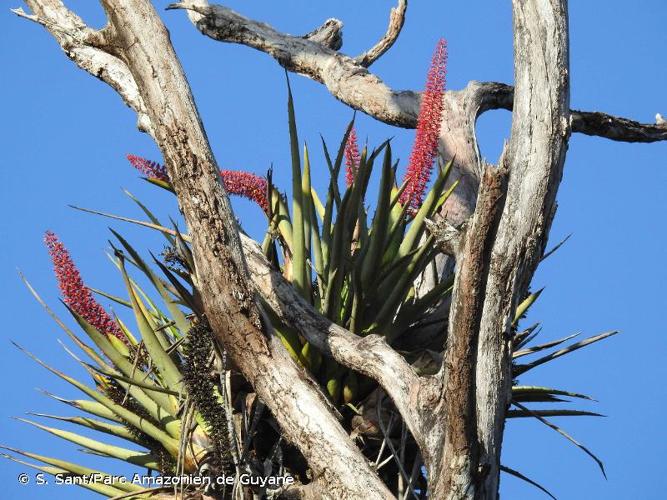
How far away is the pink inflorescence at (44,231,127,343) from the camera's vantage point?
3699mm

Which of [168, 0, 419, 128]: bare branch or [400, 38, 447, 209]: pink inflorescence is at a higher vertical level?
[168, 0, 419, 128]: bare branch

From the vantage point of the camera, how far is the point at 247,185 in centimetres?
406

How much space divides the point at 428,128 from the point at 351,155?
590 mm

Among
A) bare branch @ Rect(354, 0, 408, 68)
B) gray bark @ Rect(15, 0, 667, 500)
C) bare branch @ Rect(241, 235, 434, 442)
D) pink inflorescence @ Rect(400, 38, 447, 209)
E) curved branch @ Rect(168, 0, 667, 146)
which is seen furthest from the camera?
bare branch @ Rect(354, 0, 408, 68)

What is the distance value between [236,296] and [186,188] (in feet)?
1.29

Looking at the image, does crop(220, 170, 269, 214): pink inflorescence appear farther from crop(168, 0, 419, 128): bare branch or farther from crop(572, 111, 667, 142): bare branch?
crop(572, 111, 667, 142): bare branch

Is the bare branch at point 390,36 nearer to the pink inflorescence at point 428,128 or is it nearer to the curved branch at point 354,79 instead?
the curved branch at point 354,79

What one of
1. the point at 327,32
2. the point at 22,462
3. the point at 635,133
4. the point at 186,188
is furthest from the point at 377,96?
the point at 22,462

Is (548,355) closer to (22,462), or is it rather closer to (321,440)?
(321,440)

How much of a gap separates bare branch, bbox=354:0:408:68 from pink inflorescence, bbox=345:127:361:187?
5.61 feet

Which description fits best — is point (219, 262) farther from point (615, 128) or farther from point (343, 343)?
point (615, 128)

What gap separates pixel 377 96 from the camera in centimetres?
515

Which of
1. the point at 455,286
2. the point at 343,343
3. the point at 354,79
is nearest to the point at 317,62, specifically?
the point at 354,79

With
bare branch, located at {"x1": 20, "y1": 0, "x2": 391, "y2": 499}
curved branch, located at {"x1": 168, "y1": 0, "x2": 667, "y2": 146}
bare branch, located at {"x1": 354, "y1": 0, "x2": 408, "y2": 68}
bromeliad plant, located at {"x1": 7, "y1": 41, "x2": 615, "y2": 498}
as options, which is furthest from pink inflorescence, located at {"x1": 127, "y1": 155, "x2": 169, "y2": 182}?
bare branch, located at {"x1": 354, "y1": 0, "x2": 408, "y2": 68}
